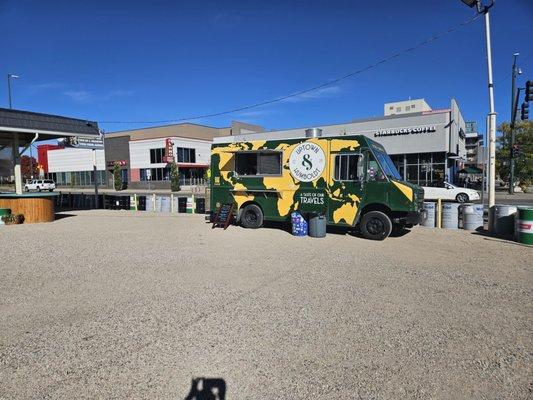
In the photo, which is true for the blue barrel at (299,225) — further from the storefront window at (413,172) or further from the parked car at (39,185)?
the parked car at (39,185)

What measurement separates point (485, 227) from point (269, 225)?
7.08 m

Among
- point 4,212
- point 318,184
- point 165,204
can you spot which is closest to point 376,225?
point 318,184

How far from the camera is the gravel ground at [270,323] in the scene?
10.9 feet

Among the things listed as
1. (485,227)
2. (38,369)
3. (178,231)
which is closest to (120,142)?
(178,231)

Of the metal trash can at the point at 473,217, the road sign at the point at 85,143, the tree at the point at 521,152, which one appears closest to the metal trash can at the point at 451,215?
the metal trash can at the point at 473,217

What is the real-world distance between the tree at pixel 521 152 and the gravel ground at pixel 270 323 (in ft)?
119

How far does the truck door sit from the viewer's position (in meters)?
10.7

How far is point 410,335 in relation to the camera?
4.23 meters

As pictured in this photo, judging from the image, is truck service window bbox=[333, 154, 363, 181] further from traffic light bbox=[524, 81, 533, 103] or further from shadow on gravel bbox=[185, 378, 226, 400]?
traffic light bbox=[524, 81, 533, 103]

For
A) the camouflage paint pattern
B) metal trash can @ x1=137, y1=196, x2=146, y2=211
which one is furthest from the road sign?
the camouflage paint pattern

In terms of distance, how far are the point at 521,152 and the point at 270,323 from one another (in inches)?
1581

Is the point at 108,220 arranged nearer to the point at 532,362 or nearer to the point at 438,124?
the point at 532,362

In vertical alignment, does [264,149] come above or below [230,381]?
above

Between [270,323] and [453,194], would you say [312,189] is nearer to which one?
[270,323]
